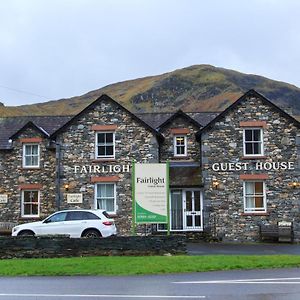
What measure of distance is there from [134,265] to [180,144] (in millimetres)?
19472

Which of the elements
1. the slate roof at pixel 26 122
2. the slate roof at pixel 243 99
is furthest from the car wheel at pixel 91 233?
the slate roof at pixel 26 122

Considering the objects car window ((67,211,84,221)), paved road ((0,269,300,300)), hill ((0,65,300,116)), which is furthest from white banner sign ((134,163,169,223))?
hill ((0,65,300,116))

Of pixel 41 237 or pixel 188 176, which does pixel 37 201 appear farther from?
pixel 41 237

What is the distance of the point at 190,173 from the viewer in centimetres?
3550

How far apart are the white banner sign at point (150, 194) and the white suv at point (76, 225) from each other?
3.57 m

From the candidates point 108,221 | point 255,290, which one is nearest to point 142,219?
point 108,221

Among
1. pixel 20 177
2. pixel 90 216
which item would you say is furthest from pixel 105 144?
pixel 90 216

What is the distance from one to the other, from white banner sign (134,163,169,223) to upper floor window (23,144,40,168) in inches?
550

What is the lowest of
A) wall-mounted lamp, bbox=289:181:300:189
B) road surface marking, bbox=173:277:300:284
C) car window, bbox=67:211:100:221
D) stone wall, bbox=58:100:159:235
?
road surface marking, bbox=173:277:300:284

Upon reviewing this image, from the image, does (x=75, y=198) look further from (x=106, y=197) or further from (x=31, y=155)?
(x=31, y=155)

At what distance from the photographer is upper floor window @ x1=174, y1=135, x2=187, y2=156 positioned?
1478 inches

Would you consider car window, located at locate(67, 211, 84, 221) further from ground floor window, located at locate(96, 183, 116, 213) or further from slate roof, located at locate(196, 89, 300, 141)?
slate roof, located at locate(196, 89, 300, 141)

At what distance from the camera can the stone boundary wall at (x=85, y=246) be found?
22.5 metres

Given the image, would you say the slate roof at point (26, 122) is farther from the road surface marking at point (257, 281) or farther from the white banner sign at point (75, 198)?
the road surface marking at point (257, 281)
